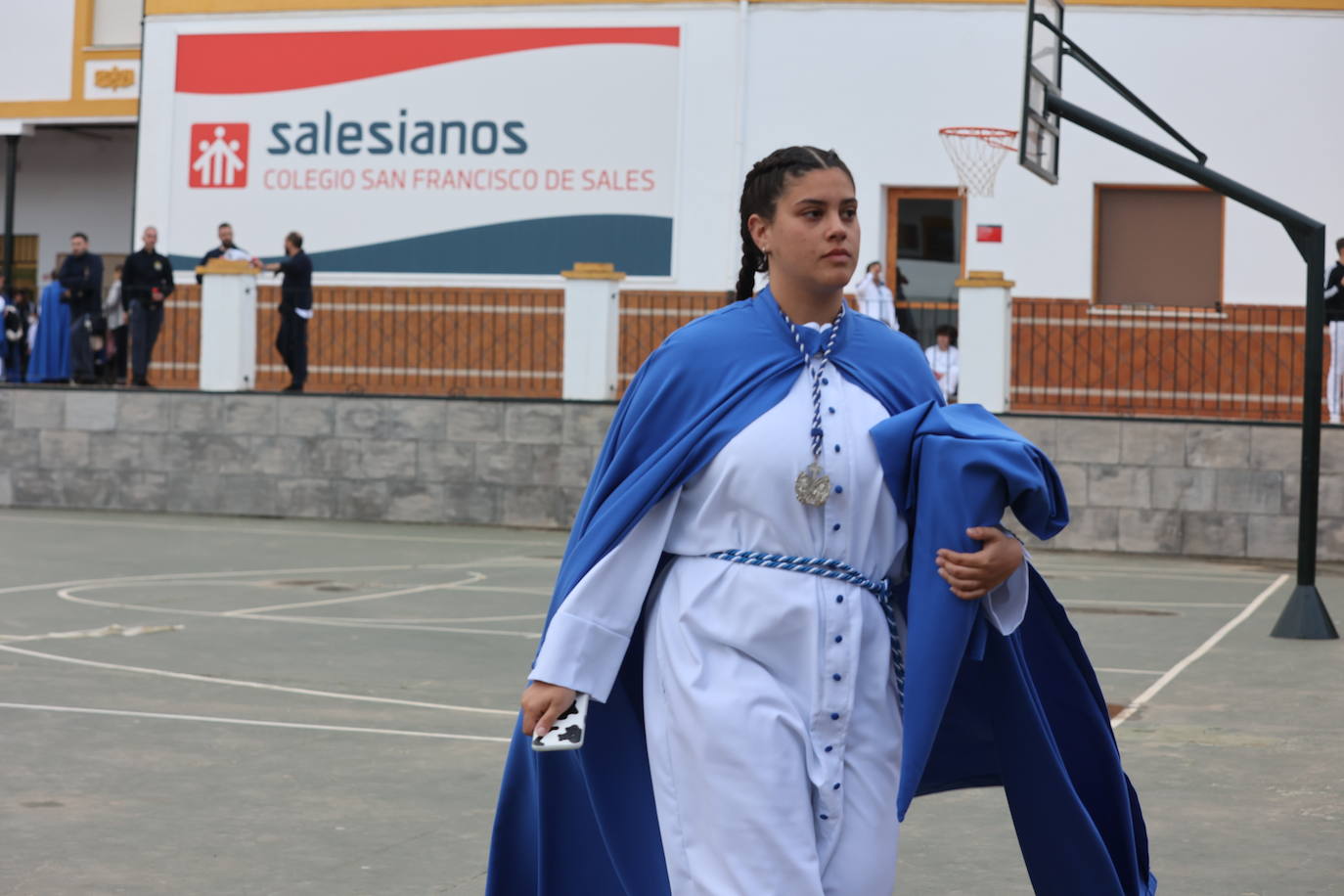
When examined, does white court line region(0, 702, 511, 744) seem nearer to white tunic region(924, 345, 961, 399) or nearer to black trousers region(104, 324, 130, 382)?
white tunic region(924, 345, 961, 399)

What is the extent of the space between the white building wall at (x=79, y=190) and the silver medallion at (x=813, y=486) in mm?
31884

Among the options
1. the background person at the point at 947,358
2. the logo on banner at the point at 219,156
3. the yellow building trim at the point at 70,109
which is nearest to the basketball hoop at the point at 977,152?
the background person at the point at 947,358

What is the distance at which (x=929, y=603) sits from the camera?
3.53m

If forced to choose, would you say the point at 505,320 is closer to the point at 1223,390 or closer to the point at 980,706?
the point at 1223,390

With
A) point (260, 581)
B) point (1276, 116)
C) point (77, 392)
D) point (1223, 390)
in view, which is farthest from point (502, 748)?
point (1276, 116)

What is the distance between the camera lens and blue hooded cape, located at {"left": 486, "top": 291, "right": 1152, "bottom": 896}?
3541 millimetres

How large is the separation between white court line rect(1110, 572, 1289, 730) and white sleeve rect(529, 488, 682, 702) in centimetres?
318

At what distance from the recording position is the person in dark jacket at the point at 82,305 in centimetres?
2397

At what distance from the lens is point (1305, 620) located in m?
12.0

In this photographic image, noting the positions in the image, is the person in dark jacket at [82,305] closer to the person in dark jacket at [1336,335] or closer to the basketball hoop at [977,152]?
the basketball hoop at [977,152]

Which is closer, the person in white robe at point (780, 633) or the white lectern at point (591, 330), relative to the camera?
the person in white robe at point (780, 633)

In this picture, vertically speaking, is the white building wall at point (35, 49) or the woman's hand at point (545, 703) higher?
the white building wall at point (35, 49)

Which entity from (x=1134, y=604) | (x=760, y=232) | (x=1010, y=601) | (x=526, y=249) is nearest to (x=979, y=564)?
(x=1010, y=601)

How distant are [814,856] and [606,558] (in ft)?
2.19
